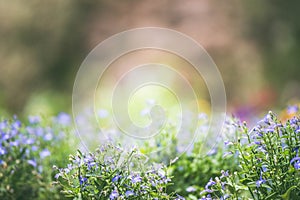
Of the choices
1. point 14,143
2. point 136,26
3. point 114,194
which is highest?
point 136,26

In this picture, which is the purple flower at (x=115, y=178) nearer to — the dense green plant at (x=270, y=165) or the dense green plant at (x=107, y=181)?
the dense green plant at (x=107, y=181)

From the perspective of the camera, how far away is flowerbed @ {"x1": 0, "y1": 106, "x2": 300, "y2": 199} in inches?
98.0

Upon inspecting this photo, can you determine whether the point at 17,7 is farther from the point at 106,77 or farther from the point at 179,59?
the point at 179,59

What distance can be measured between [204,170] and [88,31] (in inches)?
221

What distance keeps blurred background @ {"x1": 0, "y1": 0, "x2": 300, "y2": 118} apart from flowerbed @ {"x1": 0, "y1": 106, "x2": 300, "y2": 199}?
4.01 m

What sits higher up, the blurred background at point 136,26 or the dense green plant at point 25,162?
the blurred background at point 136,26

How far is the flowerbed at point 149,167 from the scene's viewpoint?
2490mm

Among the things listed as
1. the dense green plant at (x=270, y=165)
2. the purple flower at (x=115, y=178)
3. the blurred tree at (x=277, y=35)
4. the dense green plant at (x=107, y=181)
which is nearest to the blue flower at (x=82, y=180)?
the dense green plant at (x=107, y=181)

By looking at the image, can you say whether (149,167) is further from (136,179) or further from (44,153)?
(44,153)

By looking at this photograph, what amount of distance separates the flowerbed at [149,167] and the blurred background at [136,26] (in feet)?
13.2

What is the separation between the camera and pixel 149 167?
2637mm

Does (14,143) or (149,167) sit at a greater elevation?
(14,143)

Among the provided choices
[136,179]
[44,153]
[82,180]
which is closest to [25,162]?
[44,153]

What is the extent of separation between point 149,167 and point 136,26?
19.4ft
